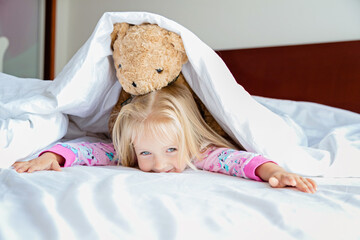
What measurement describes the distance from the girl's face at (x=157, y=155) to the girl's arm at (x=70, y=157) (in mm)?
129

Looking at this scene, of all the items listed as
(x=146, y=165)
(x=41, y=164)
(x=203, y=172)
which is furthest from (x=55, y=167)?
(x=203, y=172)

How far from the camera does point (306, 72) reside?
5.35ft

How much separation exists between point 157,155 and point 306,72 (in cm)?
102

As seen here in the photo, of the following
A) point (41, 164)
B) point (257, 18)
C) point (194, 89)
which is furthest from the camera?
point (257, 18)

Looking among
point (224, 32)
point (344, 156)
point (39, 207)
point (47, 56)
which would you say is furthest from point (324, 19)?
point (47, 56)

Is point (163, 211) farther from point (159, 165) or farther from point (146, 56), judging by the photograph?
point (146, 56)

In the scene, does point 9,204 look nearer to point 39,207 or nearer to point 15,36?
point 39,207

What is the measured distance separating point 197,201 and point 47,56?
225 cm

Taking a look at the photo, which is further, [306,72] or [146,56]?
[306,72]

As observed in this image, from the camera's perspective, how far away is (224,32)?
200 centimetres

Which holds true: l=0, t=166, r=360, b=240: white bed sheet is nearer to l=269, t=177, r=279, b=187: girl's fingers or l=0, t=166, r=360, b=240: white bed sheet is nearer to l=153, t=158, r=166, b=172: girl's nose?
l=269, t=177, r=279, b=187: girl's fingers

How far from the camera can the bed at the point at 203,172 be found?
46cm

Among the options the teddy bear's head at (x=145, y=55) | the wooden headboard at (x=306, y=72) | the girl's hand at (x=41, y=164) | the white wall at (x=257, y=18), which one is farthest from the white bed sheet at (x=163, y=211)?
the white wall at (x=257, y=18)

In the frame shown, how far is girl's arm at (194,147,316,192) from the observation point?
0.67 metres
